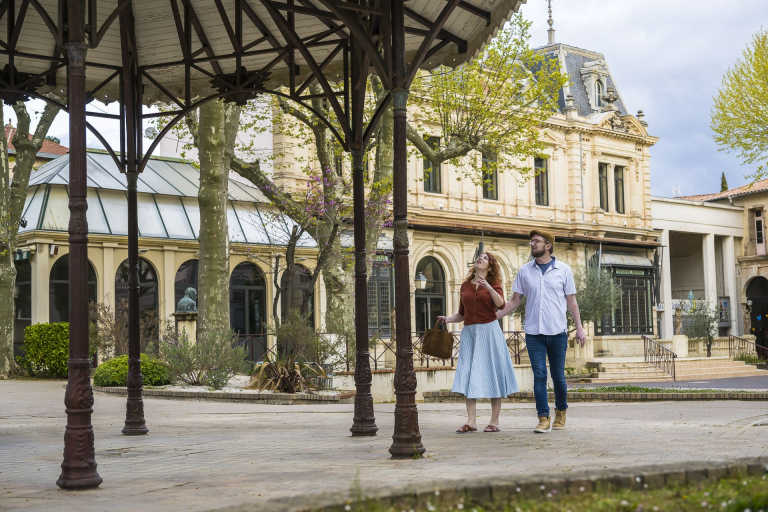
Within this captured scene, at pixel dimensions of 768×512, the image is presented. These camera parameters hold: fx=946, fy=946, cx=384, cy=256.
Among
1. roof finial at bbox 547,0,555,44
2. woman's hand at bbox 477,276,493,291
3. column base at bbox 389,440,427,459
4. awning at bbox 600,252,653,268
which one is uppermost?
roof finial at bbox 547,0,555,44

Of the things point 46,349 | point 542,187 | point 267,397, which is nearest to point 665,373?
point 542,187

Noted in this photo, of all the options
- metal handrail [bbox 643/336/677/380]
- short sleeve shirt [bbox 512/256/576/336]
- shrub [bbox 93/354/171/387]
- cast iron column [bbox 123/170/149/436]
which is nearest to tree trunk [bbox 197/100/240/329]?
shrub [bbox 93/354/171/387]

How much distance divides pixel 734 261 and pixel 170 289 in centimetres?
3638

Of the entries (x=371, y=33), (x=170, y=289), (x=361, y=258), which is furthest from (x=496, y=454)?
(x=170, y=289)

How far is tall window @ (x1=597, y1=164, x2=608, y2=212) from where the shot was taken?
1813 inches

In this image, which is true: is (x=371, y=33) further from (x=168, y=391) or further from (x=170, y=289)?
(x=170, y=289)

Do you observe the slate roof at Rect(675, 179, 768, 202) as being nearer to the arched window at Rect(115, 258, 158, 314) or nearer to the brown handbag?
the arched window at Rect(115, 258, 158, 314)

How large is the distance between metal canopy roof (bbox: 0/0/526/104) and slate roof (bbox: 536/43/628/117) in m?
35.8

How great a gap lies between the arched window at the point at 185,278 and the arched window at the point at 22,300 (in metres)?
4.44

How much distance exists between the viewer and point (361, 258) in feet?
31.6

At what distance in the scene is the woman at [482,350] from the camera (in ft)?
30.0

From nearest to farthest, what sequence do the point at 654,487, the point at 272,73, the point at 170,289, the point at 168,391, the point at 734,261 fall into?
the point at 654,487 → the point at 272,73 → the point at 168,391 → the point at 170,289 → the point at 734,261

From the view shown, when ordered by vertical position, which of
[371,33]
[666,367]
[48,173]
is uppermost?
[48,173]

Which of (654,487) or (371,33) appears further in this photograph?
(371,33)
